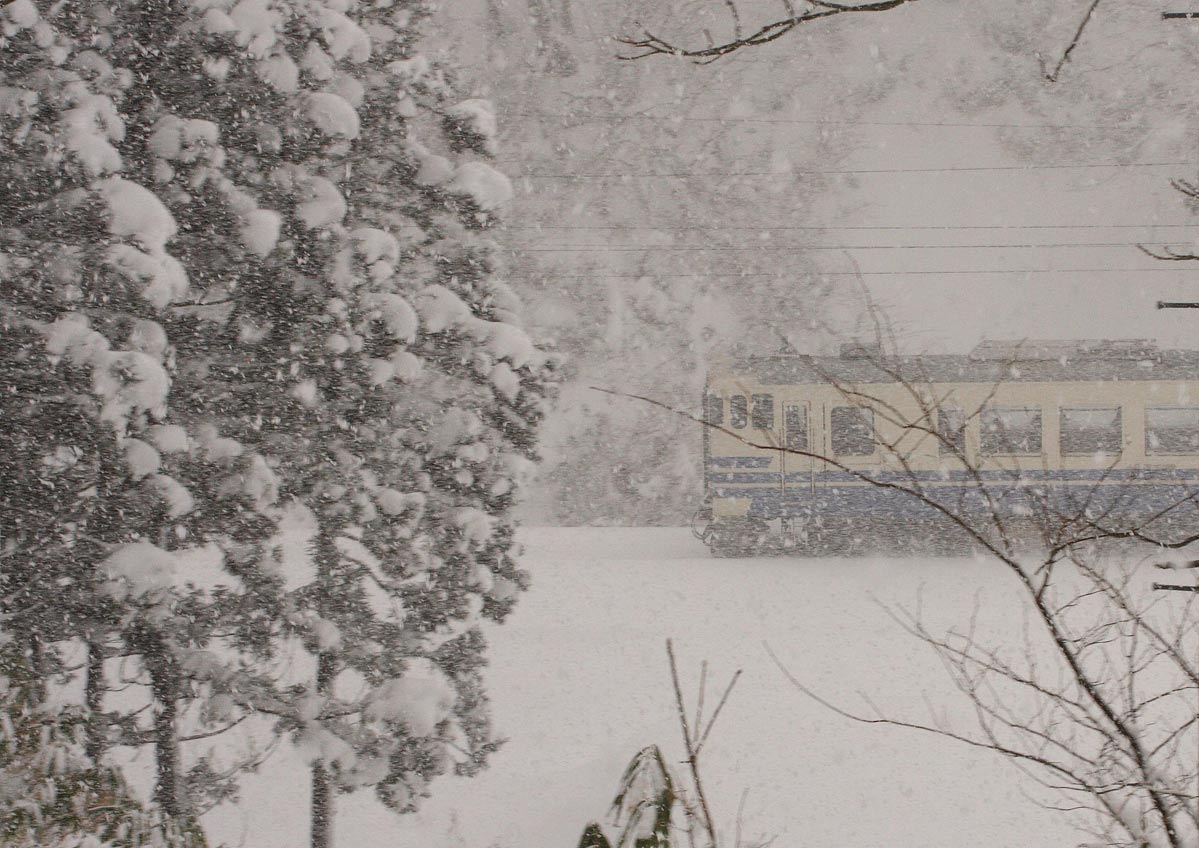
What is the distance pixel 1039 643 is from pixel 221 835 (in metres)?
9.47

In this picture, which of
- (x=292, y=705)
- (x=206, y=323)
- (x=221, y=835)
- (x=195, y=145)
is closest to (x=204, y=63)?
(x=195, y=145)

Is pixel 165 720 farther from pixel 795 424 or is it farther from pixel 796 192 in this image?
pixel 796 192

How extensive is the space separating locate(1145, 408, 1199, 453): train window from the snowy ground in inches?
125

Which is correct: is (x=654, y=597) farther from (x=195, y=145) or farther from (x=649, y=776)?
(x=649, y=776)

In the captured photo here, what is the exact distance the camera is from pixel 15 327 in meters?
4.94

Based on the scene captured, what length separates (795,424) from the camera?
16.7m

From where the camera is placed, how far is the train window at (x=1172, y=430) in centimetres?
1611

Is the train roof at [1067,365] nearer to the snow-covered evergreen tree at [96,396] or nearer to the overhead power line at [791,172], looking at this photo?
the overhead power line at [791,172]

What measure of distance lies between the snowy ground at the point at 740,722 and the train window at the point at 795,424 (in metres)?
2.03

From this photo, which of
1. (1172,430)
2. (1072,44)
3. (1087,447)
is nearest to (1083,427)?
(1087,447)

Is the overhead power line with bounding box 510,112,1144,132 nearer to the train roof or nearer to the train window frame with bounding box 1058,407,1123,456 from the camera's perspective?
the train roof

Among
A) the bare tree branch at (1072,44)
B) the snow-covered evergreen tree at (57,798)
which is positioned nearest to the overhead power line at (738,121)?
the snow-covered evergreen tree at (57,798)

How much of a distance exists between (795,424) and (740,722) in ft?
23.7

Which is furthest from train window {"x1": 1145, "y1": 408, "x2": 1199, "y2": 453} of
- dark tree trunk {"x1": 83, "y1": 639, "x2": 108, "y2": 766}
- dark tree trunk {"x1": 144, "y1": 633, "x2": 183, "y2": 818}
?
dark tree trunk {"x1": 83, "y1": 639, "x2": 108, "y2": 766}
